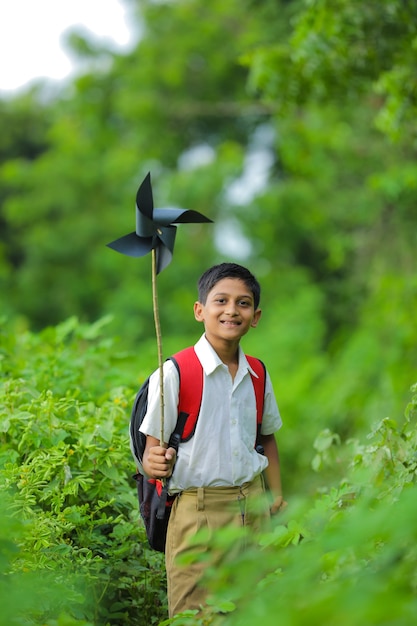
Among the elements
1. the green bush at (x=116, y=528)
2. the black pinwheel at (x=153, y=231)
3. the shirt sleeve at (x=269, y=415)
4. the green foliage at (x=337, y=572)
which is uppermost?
the black pinwheel at (x=153, y=231)

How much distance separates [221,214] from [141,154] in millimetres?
2407

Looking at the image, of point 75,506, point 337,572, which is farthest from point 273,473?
point 337,572

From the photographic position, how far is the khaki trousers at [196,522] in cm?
358

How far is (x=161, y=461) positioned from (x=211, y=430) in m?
0.24

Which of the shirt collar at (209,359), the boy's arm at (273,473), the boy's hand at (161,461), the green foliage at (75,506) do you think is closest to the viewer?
the green foliage at (75,506)

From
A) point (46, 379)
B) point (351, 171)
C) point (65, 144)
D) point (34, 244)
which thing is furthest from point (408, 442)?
point (65, 144)

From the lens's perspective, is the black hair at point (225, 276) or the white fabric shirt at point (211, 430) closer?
the white fabric shirt at point (211, 430)

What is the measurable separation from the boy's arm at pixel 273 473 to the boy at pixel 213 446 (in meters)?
0.15

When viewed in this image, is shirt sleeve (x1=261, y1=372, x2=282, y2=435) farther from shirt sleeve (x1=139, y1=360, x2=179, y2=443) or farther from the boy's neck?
shirt sleeve (x1=139, y1=360, x2=179, y2=443)

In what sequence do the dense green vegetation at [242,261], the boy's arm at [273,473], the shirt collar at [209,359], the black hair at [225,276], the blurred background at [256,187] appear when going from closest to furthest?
1. the dense green vegetation at [242,261]
2. the shirt collar at [209,359]
3. the black hair at [225,276]
4. the boy's arm at [273,473]
5. the blurred background at [256,187]

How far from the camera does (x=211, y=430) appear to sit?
3621 mm

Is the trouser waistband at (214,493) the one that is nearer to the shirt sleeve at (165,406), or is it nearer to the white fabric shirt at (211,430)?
the white fabric shirt at (211,430)

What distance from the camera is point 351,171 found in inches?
611

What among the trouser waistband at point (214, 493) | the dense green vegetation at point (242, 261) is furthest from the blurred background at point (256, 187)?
the trouser waistband at point (214, 493)
